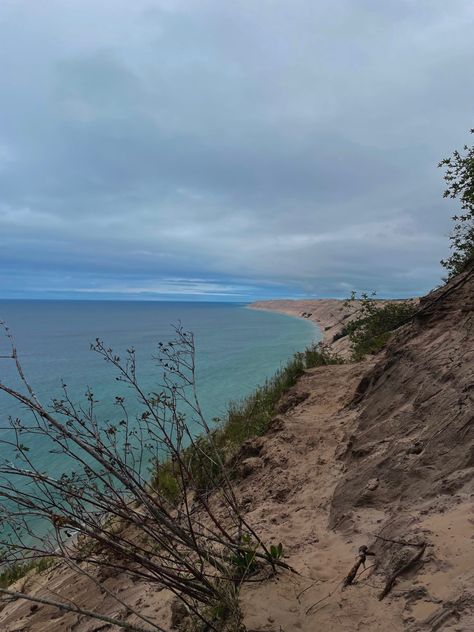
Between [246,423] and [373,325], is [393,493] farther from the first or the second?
[373,325]

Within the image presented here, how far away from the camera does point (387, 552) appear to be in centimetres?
352

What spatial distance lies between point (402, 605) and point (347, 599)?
0.48 meters

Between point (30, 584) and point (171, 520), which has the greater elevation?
point (171, 520)

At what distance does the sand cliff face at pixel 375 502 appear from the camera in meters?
3.11

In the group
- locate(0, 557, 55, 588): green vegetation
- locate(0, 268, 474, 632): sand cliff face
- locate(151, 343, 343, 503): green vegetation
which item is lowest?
locate(0, 557, 55, 588): green vegetation

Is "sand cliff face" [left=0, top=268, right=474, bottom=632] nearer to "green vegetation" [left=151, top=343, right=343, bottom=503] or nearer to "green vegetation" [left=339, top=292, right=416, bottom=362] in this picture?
"green vegetation" [left=151, top=343, right=343, bottom=503]

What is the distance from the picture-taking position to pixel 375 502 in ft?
15.3

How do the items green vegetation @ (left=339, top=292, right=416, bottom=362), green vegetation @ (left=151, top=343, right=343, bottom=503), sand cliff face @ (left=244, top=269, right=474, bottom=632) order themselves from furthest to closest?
green vegetation @ (left=339, top=292, right=416, bottom=362)
green vegetation @ (left=151, top=343, right=343, bottom=503)
sand cliff face @ (left=244, top=269, right=474, bottom=632)

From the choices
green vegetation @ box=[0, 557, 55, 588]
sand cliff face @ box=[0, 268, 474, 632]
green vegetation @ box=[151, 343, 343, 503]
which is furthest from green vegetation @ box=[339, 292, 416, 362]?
green vegetation @ box=[0, 557, 55, 588]

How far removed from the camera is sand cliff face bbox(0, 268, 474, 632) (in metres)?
3.11

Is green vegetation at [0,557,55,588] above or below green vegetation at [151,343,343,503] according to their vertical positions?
below

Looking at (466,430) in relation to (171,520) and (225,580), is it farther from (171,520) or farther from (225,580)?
(171,520)

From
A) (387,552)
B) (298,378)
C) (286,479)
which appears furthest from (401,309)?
(387,552)

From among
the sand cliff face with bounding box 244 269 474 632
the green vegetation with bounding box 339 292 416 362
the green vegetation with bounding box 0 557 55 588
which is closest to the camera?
the sand cliff face with bounding box 244 269 474 632
